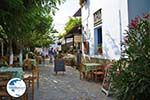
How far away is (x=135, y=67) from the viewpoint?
6988 millimetres

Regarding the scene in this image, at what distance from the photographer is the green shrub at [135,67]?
22.6ft

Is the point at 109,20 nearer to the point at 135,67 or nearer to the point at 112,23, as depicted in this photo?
the point at 112,23

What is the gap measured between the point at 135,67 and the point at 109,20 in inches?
379

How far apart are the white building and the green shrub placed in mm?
3953

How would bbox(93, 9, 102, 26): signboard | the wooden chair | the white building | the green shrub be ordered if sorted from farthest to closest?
1. bbox(93, 9, 102, 26): signboard
2. the white building
3. the wooden chair
4. the green shrub

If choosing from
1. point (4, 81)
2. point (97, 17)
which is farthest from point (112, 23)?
point (4, 81)

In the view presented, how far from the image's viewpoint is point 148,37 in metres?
7.11

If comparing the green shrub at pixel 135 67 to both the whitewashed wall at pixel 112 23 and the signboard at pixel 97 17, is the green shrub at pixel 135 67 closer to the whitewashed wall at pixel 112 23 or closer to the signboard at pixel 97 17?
the whitewashed wall at pixel 112 23

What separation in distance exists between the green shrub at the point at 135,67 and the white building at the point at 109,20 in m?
3.95

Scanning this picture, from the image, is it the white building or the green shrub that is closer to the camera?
the green shrub

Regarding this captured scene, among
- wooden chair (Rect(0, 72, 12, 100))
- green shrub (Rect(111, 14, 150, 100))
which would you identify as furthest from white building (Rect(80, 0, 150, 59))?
wooden chair (Rect(0, 72, 12, 100))

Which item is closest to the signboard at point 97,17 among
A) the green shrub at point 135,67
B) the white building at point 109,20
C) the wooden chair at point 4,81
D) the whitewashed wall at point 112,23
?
the white building at point 109,20

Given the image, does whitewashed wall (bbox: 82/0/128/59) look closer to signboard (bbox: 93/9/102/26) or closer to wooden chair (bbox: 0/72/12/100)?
signboard (bbox: 93/9/102/26)

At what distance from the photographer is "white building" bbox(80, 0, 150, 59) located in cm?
1364
